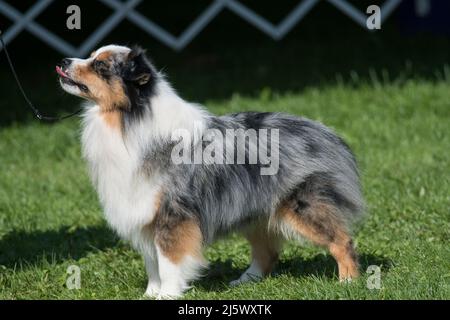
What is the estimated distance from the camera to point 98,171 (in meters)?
4.85

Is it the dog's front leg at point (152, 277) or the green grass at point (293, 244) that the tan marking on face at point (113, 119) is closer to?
A: the dog's front leg at point (152, 277)

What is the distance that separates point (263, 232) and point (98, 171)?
42.0 inches

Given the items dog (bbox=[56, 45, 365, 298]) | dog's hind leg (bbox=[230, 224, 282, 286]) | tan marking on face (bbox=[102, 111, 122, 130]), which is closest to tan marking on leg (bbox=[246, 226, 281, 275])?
dog's hind leg (bbox=[230, 224, 282, 286])

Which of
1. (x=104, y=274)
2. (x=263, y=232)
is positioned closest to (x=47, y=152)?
(x=104, y=274)

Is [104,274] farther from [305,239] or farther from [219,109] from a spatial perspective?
[219,109]

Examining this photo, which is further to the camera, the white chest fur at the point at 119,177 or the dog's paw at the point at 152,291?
the dog's paw at the point at 152,291

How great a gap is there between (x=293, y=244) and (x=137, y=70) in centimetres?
185

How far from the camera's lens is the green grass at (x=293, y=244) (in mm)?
5102

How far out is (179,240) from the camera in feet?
15.6

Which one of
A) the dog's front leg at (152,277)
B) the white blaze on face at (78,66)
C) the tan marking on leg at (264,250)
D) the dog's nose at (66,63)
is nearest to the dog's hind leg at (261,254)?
the tan marking on leg at (264,250)

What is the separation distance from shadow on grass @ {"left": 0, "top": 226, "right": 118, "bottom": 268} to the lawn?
0.5 inches

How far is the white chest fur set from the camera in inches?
186

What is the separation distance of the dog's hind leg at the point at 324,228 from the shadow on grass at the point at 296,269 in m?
0.20

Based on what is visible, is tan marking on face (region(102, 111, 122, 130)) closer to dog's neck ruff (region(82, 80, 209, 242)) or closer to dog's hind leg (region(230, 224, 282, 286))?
dog's neck ruff (region(82, 80, 209, 242))
